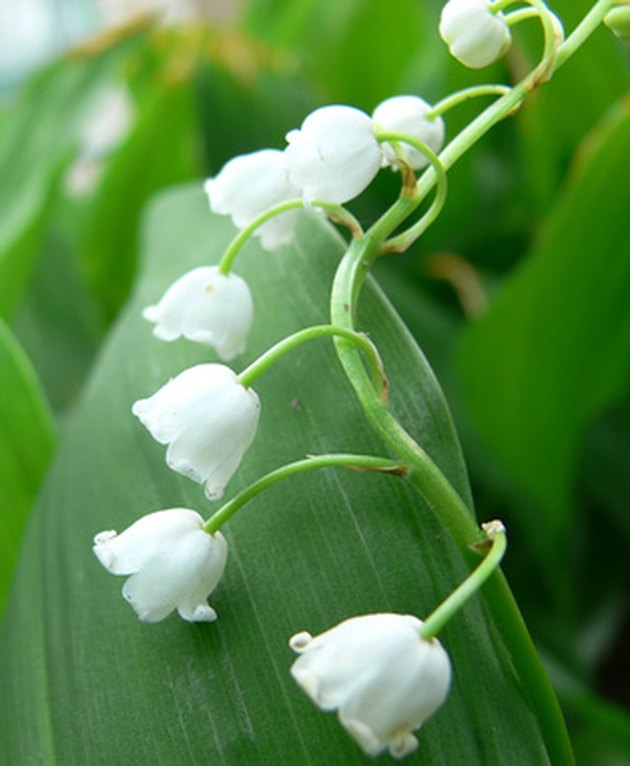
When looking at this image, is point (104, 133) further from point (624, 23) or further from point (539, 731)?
point (539, 731)

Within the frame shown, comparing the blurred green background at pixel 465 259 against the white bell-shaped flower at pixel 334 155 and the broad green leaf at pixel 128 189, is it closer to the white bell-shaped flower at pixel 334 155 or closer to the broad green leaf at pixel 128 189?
the broad green leaf at pixel 128 189

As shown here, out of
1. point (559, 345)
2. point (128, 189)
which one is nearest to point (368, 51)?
point (128, 189)

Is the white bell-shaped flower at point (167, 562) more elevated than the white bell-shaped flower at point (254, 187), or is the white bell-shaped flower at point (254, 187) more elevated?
the white bell-shaped flower at point (254, 187)

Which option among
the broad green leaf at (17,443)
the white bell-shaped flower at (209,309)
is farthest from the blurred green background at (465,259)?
the white bell-shaped flower at (209,309)

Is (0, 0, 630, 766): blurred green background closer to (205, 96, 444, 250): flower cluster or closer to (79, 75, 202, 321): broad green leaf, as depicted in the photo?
(79, 75, 202, 321): broad green leaf

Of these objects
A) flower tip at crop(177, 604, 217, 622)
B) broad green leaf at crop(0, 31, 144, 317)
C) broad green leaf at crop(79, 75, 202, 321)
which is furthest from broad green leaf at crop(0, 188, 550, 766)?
broad green leaf at crop(79, 75, 202, 321)

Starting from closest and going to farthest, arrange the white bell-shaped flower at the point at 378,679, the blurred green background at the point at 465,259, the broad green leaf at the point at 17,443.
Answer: the white bell-shaped flower at the point at 378,679, the broad green leaf at the point at 17,443, the blurred green background at the point at 465,259
